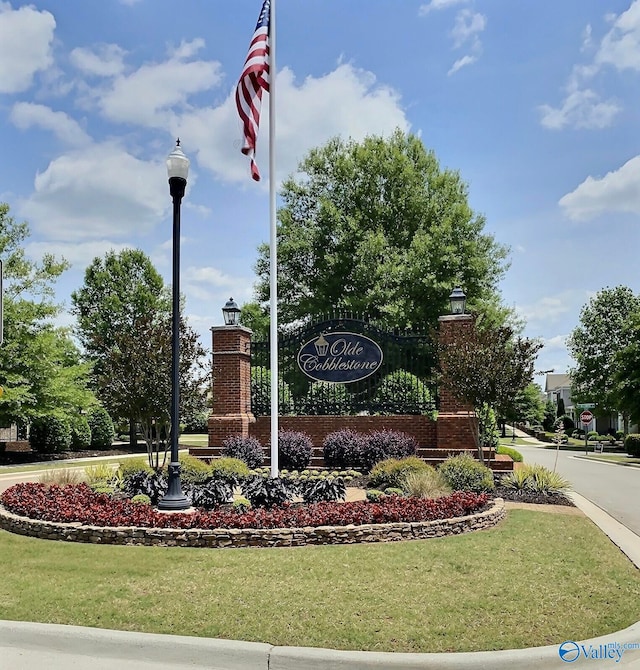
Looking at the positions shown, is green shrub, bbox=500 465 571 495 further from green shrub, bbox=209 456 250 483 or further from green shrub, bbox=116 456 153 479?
green shrub, bbox=116 456 153 479

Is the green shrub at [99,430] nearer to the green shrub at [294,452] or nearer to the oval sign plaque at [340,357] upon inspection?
the oval sign plaque at [340,357]

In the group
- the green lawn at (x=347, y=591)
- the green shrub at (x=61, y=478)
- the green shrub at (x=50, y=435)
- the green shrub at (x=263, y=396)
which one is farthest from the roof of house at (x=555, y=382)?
the green lawn at (x=347, y=591)

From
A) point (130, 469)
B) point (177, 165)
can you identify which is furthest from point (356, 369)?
point (177, 165)

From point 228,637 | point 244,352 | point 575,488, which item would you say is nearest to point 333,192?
point 244,352

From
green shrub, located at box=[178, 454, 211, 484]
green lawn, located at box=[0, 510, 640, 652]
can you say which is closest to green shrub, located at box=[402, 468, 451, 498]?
green lawn, located at box=[0, 510, 640, 652]

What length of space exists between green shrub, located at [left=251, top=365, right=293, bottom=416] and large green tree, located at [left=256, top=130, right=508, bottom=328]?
11.6m

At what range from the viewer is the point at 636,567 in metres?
7.07

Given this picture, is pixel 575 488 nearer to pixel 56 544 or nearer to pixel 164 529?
pixel 164 529

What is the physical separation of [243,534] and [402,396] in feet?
32.2

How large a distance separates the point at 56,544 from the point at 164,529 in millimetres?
1343

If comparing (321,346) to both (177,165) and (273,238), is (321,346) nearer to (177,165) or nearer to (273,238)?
(273,238)

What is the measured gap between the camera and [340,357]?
Answer: 17.1 metres

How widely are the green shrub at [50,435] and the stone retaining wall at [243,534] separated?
66.6 ft

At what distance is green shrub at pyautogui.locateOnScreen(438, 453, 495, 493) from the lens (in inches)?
442
